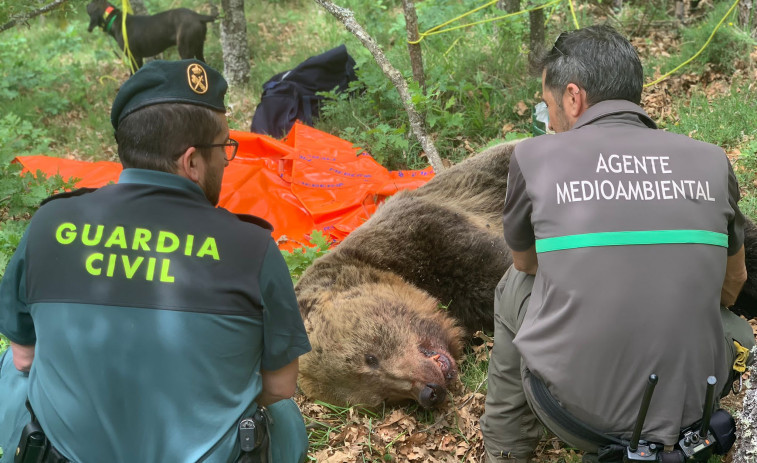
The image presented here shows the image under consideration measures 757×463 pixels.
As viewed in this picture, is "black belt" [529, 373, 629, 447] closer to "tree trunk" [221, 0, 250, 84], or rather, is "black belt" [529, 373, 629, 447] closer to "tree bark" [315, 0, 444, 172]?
"tree bark" [315, 0, 444, 172]

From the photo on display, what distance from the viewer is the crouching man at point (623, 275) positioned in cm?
236

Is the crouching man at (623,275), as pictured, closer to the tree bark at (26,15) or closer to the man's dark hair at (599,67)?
the man's dark hair at (599,67)

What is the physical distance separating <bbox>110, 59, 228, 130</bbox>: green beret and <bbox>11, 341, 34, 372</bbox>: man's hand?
0.90 meters

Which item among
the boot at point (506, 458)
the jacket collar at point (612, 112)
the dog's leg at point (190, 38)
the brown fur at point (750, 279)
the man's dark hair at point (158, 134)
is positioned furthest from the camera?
the dog's leg at point (190, 38)

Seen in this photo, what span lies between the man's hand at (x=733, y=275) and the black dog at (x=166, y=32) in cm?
736

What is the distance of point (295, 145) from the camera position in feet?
21.5

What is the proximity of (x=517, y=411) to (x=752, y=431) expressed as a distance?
0.92 m

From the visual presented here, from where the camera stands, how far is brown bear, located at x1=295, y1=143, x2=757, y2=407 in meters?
3.90

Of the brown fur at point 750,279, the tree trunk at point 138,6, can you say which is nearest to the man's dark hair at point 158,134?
the brown fur at point 750,279

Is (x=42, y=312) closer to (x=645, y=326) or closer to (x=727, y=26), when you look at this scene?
(x=645, y=326)

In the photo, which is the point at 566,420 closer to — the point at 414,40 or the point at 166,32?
the point at 414,40

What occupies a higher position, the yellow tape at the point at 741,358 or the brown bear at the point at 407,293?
the brown bear at the point at 407,293

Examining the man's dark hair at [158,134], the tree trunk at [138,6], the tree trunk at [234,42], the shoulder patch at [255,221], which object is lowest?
the shoulder patch at [255,221]

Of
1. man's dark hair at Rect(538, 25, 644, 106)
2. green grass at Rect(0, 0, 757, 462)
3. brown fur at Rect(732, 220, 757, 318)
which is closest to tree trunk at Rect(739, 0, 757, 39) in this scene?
green grass at Rect(0, 0, 757, 462)
